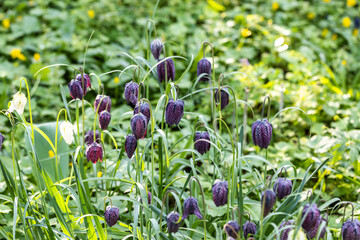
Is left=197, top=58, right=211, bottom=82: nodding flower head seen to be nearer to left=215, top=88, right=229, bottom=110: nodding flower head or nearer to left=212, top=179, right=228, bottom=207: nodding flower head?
left=215, top=88, right=229, bottom=110: nodding flower head

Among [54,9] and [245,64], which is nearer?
[245,64]

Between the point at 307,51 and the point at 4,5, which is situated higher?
the point at 4,5

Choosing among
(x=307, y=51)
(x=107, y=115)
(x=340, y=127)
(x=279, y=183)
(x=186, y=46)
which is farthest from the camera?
(x=186, y=46)

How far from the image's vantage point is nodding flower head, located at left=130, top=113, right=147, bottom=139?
1513mm

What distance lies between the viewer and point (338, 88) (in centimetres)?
338

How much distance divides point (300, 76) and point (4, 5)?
3.29 meters

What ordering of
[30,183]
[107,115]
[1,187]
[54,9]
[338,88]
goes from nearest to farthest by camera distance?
[107,115] → [1,187] → [30,183] → [338,88] → [54,9]

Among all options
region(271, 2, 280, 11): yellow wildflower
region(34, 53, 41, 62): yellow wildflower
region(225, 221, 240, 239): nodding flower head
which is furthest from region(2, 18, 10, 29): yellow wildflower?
region(225, 221, 240, 239): nodding flower head

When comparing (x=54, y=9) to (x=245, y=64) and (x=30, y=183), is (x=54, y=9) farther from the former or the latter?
(x=30, y=183)

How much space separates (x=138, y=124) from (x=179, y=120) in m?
0.17

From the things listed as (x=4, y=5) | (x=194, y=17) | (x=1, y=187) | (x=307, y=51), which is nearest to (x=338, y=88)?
(x=307, y=51)

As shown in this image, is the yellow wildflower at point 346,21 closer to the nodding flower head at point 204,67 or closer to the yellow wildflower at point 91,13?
the yellow wildflower at point 91,13

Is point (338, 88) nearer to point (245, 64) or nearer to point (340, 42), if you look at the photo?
point (245, 64)

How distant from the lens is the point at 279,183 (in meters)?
1.56
